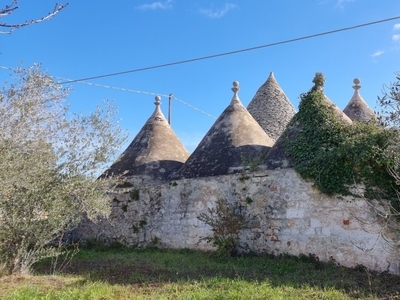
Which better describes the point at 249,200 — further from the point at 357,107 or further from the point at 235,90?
the point at 357,107

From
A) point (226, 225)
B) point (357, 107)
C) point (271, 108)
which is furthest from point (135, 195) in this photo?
point (357, 107)

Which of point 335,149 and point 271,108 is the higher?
point 271,108

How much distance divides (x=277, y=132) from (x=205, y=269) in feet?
27.6

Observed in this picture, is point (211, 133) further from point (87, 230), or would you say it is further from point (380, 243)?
point (380, 243)

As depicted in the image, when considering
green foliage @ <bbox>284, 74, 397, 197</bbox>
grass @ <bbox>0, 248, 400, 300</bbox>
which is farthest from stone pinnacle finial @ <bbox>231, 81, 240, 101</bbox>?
grass @ <bbox>0, 248, 400, 300</bbox>

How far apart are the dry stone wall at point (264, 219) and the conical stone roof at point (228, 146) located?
2.00ft

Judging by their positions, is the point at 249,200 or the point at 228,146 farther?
the point at 228,146

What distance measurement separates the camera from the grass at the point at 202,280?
586 centimetres

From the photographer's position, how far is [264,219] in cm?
935

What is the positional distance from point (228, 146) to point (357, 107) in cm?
605

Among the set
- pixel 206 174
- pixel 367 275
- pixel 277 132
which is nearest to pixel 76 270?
pixel 206 174

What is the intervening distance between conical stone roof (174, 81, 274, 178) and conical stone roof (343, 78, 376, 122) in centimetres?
403

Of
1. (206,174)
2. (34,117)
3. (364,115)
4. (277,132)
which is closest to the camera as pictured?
(34,117)

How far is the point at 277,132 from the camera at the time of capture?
49.8 ft
